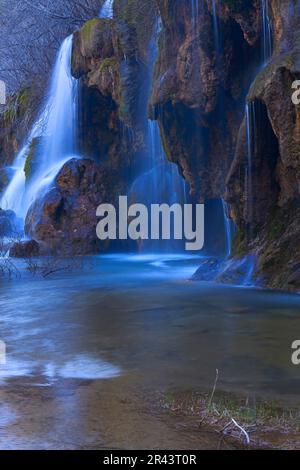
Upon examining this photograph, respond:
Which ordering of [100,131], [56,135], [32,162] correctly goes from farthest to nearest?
[56,135] → [32,162] → [100,131]

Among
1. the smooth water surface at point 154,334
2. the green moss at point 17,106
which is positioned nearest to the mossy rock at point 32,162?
the green moss at point 17,106

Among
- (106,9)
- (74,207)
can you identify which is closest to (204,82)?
(74,207)

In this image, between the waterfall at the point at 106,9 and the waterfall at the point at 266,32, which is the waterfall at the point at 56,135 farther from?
the waterfall at the point at 266,32

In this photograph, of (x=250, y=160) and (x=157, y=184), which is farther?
(x=157, y=184)

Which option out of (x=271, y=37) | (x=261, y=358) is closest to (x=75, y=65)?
(x=271, y=37)

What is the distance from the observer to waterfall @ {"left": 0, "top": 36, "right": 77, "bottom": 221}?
23.3 meters

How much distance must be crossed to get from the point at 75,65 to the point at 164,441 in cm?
1991

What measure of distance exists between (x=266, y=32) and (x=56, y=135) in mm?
12235

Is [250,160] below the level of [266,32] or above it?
below

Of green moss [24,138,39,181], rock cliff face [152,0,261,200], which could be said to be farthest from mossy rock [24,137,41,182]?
rock cliff face [152,0,261,200]

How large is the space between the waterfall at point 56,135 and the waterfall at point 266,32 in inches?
418

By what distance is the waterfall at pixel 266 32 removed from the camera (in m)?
12.6

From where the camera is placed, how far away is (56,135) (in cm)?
2392

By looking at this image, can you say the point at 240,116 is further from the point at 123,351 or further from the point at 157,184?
the point at 123,351
